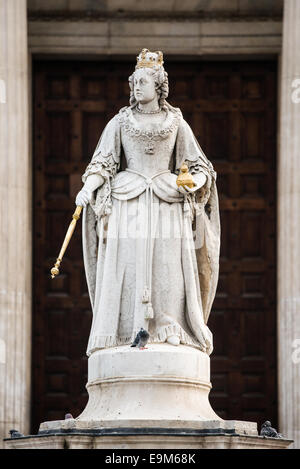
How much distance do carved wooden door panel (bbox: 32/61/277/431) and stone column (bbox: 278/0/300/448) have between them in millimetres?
1217

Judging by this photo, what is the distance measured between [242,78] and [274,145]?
1.34 m

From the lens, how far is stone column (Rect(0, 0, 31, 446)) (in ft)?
85.3

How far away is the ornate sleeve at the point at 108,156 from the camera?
711 inches

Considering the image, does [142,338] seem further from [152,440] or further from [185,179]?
[185,179]

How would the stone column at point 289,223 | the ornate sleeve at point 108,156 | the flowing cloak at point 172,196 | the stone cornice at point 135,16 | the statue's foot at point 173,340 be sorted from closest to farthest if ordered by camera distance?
the statue's foot at point 173,340
the flowing cloak at point 172,196
the ornate sleeve at point 108,156
the stone column at point 289,223
the stone cornice at point 135,16

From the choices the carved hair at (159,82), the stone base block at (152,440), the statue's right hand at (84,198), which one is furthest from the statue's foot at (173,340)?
the carved hair at (159,82)

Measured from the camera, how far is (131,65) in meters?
28.9

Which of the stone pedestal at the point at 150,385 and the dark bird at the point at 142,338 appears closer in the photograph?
the stone pedestal at the point at 150,385

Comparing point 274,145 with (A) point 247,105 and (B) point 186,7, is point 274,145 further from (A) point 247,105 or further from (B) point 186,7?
(B) point 186,7

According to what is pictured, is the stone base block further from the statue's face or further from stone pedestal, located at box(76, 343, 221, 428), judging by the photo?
the statue's face

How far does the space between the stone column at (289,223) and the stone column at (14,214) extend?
4176 millimetres

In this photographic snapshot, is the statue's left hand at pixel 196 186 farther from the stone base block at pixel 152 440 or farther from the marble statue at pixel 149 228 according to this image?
the stone base block at pixel 152 440

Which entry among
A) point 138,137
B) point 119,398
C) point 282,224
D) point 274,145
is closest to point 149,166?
point 138,137

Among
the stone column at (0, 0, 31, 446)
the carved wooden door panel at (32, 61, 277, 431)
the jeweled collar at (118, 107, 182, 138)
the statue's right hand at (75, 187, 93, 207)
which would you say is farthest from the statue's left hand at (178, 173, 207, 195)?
the carved wooden door panel at (32, 61, 277, 431)
